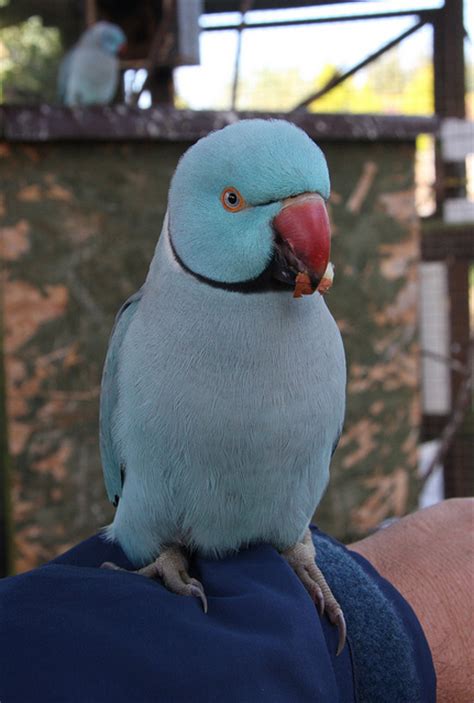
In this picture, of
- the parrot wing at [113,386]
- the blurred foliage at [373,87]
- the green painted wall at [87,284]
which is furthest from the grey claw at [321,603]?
the blurred foliage at [373,87]

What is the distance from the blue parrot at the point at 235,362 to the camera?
928mm

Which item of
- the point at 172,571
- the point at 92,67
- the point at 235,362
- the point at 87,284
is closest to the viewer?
the point at 235,362

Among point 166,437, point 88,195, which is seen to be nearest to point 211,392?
point 166,437

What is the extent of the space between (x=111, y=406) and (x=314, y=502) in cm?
35

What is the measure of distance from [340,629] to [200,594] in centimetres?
19

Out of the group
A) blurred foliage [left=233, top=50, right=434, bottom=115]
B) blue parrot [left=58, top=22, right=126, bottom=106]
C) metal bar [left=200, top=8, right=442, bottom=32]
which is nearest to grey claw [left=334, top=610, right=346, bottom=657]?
metal bar [left=200, top=8, right=442, bottom=32]

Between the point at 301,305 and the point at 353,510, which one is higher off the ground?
the point at 301,305

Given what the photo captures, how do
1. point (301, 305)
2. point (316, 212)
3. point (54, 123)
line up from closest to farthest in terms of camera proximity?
point (316, 212) < point (301, 305) < point (54, 123)

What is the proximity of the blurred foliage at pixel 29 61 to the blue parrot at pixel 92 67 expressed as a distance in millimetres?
88

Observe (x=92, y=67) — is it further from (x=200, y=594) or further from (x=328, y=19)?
(x=200, y=594)

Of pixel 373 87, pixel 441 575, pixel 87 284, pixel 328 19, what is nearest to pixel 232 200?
pixel 441 575

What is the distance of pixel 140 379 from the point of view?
1070 mm

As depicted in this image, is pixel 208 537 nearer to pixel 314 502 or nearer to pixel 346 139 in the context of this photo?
pixel 314 502

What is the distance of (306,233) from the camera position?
2.97 ft
